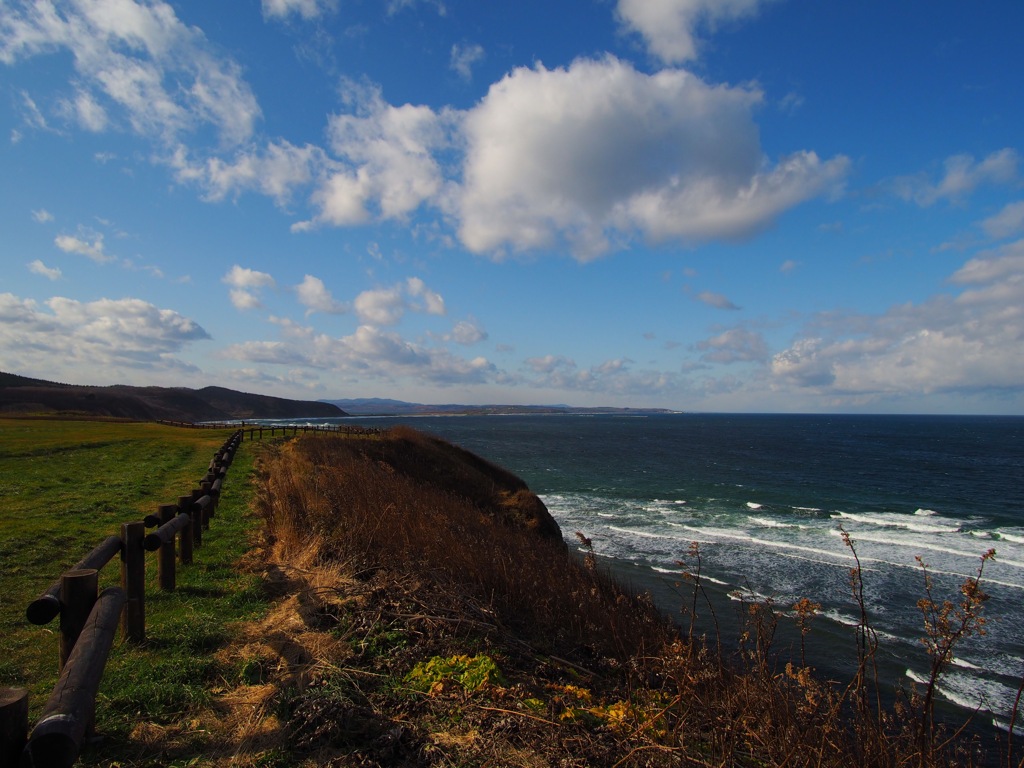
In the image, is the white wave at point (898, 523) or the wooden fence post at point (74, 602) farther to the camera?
the white wave at point (898, 523)

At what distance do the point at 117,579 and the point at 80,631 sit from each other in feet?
13.5

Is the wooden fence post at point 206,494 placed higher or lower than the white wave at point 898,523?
higher

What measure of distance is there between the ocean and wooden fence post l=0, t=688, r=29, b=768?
11.7 ft

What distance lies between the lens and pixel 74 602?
13.2 feet

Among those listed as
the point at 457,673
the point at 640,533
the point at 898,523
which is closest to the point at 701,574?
the point at 640,533

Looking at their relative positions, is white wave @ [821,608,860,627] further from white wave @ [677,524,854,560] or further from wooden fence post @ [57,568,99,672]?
wooden fence post @ [57,568,99,672]

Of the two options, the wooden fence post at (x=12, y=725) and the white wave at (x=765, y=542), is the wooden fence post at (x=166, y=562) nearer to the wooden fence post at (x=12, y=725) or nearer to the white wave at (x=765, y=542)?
the wooden fence post at (x=12, y=725)

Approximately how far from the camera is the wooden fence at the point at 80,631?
2459 millimetres

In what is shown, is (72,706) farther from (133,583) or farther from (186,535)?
(186,535)

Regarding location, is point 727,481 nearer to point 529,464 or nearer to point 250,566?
point 529,464

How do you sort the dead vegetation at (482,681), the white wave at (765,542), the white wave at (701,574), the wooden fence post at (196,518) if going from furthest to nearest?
the white wave at (765,542) → the white wave at (701,574) → the wooden fence post at (196,518) → the dead vegetation at (482,681)

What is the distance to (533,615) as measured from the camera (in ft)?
23.0

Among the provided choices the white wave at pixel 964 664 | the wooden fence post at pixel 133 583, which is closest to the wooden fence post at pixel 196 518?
the wooden fence post at pixel 133 583

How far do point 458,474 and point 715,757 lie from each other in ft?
88.0
